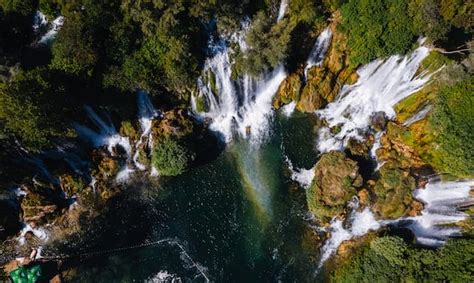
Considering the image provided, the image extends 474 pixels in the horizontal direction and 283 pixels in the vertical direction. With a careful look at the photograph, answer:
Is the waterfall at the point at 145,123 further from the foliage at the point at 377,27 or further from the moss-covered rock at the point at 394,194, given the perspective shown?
the moss-covered rock at the point at 394,194

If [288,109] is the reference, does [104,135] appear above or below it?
above

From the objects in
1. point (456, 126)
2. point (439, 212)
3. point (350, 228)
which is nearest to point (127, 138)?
point (350, 228)

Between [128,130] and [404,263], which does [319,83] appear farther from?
[128,130]

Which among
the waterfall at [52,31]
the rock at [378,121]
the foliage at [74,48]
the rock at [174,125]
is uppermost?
the waterfall at [52,31]

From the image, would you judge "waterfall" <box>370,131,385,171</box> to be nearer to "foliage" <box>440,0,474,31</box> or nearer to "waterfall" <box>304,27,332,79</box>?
"waterfall" <box>304,27,332,79</box>

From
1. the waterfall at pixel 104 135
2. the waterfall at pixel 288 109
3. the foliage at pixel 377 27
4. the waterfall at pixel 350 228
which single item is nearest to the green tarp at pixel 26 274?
the waterfall at pixel 104 135

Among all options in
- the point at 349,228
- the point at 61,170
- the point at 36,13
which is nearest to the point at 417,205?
the point at 349,228

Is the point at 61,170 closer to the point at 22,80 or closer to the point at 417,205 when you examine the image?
the point at 22,80
